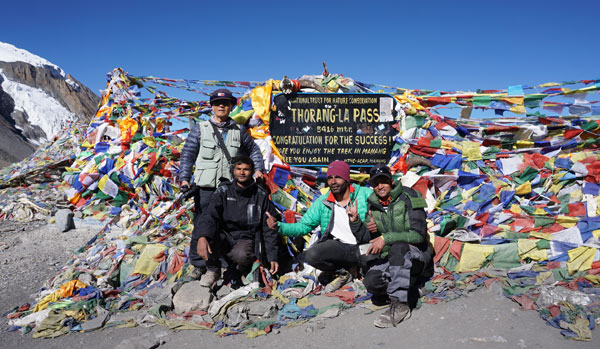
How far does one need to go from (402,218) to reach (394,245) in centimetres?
30

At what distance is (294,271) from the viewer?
17.0 ft

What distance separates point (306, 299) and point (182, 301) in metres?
1.27

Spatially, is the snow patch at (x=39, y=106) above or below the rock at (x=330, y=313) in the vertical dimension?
above

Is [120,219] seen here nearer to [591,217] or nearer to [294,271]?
[294,271]

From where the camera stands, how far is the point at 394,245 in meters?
4.03

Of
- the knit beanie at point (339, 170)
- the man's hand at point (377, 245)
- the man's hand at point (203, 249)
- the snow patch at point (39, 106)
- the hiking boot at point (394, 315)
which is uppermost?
the snow patch at point (39, 106)

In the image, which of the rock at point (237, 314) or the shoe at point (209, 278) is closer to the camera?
the rock at point (237, 314)

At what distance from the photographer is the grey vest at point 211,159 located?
16.6 feet

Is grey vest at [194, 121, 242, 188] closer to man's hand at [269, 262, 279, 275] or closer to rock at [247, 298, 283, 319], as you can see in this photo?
man's hand at [269, 262, 279, 275]

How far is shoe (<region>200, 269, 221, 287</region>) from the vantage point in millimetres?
4656

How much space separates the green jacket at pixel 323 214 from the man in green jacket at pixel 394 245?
0.69ft

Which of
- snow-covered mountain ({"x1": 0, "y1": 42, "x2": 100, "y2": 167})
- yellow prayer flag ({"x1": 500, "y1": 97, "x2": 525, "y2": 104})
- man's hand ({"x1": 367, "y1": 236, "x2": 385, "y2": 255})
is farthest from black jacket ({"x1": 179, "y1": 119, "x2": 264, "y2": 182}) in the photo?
snow-covered mountain ({"x1": 0, "y1": 42, "x2": 100, "y2": 167})

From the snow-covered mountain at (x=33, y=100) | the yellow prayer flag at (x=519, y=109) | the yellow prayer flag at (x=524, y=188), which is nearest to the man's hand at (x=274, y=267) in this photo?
the yellow prayer flag at (x=524, y=188)

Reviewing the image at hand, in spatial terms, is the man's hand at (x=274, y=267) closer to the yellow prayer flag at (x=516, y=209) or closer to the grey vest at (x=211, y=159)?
the grey vest at (x=211, y=159)
